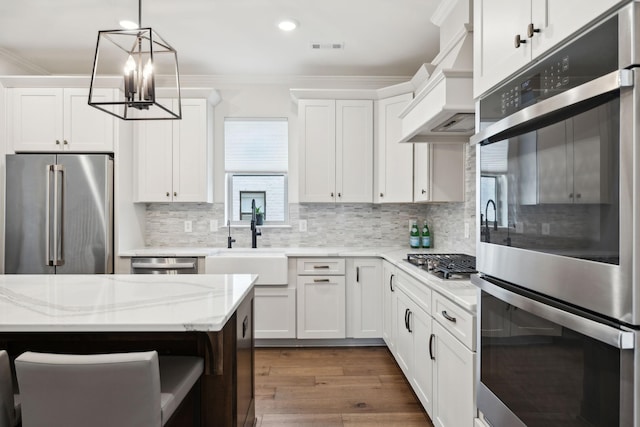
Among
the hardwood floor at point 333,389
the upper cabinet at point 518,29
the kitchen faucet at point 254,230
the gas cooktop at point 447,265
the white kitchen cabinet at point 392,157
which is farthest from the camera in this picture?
the kitchen faucet at point 254,230

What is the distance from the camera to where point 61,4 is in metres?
2.68

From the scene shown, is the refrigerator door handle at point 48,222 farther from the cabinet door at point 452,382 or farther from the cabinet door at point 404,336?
the cabinet door at point 452,382

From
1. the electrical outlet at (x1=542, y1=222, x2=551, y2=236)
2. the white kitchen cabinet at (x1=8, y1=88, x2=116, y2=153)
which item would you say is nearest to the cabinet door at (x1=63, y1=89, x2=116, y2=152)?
the white kitchen cabinet at (x1=8, y1=88, x2=116, y2=153)

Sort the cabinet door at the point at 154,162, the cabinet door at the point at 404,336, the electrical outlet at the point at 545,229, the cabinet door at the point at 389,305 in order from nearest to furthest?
the electrical outlet at the point at 545,229 → the cabinet door at the point at 404,336 → the cabinet door at the point at 389,305 → the cabinet door at the point at 154,162

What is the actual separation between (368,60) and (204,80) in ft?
5.73

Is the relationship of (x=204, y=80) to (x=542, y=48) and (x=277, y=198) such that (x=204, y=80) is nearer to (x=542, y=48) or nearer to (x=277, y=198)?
(x=277, y=198)

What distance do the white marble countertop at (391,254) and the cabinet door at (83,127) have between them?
3.50ft

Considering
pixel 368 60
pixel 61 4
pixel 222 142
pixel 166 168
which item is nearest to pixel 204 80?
pixel 222 142

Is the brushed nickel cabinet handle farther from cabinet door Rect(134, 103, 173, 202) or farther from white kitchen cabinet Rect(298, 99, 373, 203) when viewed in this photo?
cabinet door Rect(134, 103, 173, 202)

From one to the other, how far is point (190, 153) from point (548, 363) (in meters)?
3.51

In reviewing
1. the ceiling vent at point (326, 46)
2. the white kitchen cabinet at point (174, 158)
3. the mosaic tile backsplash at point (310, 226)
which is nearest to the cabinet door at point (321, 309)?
the mosaic tile backsplash at point (310, 226)

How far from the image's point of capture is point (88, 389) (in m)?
1.08

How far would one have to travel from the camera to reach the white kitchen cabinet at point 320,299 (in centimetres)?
352

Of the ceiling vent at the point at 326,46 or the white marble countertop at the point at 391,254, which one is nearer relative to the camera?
the white marble countertop at the point at 391,254
